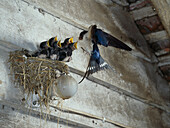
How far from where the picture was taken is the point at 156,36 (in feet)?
12.0

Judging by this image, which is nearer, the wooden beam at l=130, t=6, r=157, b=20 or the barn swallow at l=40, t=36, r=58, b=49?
the barn swallow at l=40, t=36, r=58, b=49

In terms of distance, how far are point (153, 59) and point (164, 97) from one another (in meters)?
0.43

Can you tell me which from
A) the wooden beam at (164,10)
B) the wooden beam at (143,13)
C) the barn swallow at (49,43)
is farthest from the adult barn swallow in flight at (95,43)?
the wooden beam at (143,13)

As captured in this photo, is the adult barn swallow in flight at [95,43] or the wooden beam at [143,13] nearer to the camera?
the adult barn swallow in flight at [95,43]

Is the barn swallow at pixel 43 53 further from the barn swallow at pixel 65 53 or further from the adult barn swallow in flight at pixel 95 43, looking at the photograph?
the adult barn swallow in flight at pixel 95 43

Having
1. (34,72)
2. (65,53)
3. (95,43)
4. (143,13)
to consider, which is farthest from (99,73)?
(143,13)

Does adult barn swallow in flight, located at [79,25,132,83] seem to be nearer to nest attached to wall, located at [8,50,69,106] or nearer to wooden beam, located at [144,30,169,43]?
nest attached to wall, located at [8,50,69,106]

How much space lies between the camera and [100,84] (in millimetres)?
2898

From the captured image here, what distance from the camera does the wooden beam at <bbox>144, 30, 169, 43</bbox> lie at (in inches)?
142

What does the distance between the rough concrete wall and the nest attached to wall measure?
0.08 meters

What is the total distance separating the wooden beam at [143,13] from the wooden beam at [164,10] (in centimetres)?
14

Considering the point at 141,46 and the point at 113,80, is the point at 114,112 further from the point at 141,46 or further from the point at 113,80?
the point at 141,46

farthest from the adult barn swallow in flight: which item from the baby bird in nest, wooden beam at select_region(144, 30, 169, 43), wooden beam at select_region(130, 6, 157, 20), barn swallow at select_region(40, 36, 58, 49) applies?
wooden beam at select_region(144, 30, 169, 43)

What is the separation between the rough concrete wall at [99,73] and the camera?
2.31 meters
